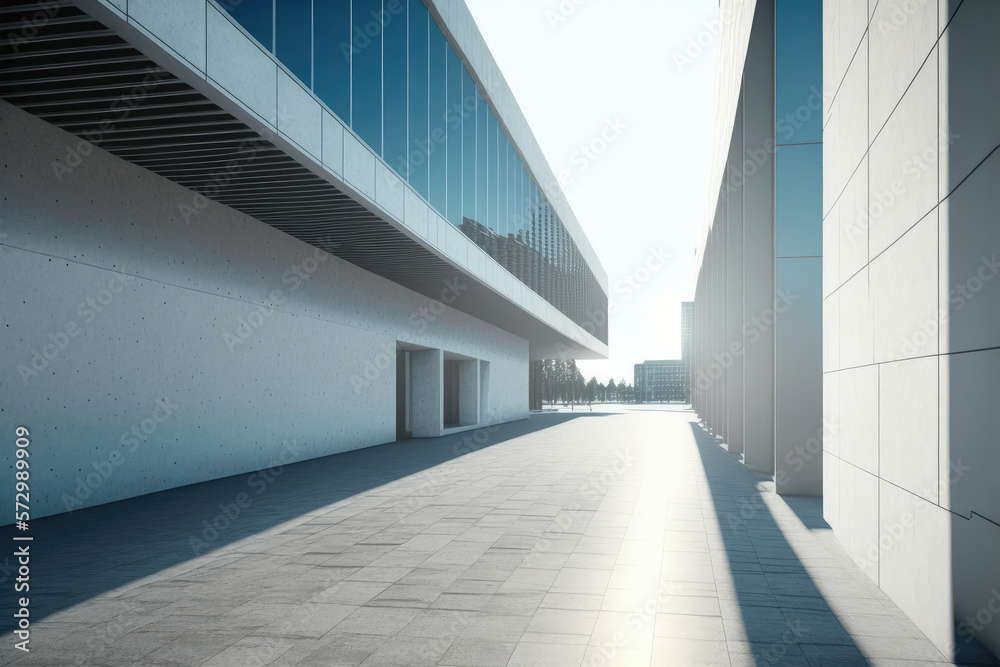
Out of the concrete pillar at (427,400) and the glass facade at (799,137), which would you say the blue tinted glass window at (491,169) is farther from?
the glass facade at (799,137)

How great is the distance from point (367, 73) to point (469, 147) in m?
7.78

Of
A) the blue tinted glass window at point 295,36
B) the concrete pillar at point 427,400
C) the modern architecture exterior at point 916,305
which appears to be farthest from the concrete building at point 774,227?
the concrete pillar at point 427,400

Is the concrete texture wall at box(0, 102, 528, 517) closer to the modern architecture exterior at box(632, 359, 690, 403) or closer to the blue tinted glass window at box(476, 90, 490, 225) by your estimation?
the blue tinted glass window at box(476, 90, 490, 225)

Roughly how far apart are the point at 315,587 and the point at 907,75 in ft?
18.6

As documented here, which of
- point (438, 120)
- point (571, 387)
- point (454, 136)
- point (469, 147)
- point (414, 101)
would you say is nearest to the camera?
point (414, 101)

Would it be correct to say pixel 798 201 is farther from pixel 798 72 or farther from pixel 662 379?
pixel 662 379

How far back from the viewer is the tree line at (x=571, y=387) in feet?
293

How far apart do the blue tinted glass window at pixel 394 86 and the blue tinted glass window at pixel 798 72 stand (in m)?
7.43

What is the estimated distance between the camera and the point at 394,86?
15.9m

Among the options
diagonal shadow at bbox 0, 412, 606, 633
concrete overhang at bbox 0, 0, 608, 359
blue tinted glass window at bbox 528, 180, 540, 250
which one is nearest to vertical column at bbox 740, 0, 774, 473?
diagonal shadow at bbox 0, 412, 606, 633

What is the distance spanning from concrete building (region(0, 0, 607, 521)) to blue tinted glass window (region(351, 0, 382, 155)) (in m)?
0.05

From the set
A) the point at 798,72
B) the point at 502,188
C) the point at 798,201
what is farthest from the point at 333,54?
the point at 502,188

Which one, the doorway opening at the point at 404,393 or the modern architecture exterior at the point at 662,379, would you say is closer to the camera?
the doorway opening at the point at 404,393

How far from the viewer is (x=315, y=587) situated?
5.99 m
